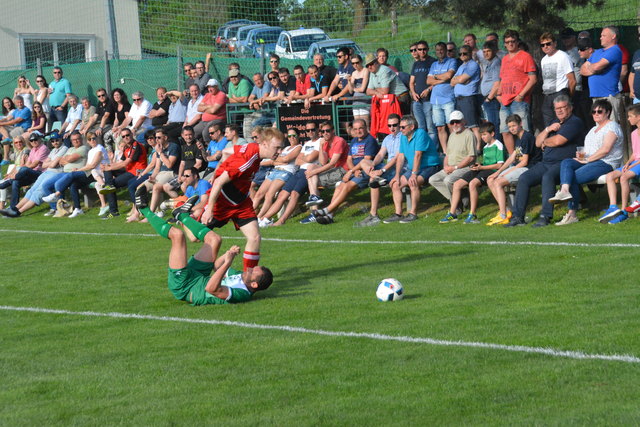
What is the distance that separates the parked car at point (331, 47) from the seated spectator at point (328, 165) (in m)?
7.41

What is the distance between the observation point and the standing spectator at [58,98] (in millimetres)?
26203

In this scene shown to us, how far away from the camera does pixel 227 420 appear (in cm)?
576

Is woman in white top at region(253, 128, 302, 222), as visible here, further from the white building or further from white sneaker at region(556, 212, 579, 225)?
the white building

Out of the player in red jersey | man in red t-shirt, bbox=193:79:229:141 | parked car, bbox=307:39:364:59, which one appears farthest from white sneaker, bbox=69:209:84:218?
the player in red jersey

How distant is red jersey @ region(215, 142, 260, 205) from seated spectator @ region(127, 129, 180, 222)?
8.73 metres

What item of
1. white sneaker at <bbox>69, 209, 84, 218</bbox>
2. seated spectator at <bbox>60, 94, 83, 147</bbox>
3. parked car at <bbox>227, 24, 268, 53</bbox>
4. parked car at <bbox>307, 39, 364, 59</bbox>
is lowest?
white sneaker at <bbox>69, 209, 84, 218</bbox>

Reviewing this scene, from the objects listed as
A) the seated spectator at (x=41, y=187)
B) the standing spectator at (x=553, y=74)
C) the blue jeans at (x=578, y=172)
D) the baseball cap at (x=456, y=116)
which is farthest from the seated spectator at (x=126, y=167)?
the blue jeans at (x=578, y=172)

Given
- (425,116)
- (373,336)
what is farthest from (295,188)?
(373,336)

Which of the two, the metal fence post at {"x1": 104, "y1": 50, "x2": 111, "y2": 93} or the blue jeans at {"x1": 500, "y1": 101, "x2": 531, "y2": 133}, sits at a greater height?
the metal fence post at {"x1": 104, "y1": 50, "x2": 111, "y2": 93}

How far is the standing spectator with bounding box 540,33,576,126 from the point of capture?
15742 millimetres

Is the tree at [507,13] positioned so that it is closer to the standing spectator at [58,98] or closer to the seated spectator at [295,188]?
the seated spectator at [295,188]

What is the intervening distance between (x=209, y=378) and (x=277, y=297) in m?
3.33

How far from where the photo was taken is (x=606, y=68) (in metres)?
15.5

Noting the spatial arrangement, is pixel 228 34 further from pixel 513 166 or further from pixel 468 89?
pixel 513 166
